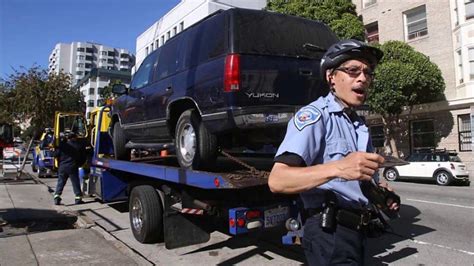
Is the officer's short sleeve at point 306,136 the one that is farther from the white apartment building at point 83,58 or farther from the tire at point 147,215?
the white apartment building at point 83,58

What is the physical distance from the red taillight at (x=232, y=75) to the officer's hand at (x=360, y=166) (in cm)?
324

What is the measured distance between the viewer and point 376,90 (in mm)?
21469

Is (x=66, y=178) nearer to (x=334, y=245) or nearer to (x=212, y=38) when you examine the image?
(x=212, y=38)

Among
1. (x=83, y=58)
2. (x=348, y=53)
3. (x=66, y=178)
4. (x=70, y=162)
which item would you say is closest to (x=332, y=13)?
(x=70, y=162)

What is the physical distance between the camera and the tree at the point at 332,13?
23828 millimetres

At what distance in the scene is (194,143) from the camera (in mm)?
5465

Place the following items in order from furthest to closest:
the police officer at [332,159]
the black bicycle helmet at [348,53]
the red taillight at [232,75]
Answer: the red taillight at [232,75] → the black bicycle helmet at [348,53] → the police officer at [332,159]

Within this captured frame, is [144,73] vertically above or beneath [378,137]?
above

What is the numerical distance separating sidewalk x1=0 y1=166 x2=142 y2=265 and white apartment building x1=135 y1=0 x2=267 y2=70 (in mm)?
28733

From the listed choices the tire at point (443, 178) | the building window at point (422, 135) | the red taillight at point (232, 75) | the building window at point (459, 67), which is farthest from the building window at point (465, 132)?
the red taillight at point (232, 75)

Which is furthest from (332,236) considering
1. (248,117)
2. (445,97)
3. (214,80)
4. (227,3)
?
(227,3)

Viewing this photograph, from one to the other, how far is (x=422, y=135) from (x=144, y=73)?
66.7 feet

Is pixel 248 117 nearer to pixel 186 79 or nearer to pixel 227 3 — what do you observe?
pixel 186 79

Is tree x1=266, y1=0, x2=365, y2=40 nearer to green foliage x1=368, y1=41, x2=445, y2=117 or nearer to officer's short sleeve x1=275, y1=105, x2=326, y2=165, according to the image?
green foliage x1=368, y1=41, x2=445, y2=117
